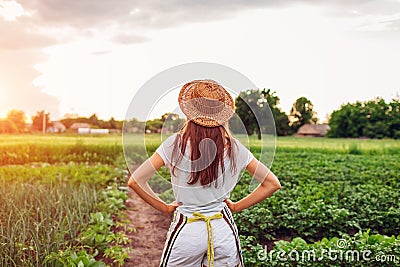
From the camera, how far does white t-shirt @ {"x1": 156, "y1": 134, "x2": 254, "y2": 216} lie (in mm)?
2025

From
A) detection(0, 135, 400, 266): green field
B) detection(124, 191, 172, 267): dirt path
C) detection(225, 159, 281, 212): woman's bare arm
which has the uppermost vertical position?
detection(225, 159, 281, 212): woman's bare arm

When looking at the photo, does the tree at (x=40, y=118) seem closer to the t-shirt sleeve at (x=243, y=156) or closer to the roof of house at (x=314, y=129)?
the roof of house at (x=314, y=129)

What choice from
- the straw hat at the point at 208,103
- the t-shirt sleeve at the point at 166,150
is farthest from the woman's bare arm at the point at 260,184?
the t-shirt sleeve at the point at 166,150

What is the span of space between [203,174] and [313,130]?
118ft

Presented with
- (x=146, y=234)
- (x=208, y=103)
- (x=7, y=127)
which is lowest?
(x=146, y=234)

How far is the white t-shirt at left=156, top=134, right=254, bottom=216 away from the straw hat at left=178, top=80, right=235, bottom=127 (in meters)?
0.12

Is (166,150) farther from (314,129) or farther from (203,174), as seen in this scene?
(314,129)

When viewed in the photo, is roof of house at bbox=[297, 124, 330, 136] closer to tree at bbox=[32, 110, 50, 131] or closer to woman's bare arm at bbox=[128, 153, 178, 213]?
tree at bbox=[32, 110, 50, 131]

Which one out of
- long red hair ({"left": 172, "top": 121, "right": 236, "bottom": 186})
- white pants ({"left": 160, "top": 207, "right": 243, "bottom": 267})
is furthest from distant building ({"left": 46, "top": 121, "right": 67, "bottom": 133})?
long red hair ({"left": 172, "top": 121, "right": 236, "bottom": 186})

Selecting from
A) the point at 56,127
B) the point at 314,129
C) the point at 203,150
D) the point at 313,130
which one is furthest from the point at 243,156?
the point at 314,129

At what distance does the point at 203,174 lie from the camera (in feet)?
6.66

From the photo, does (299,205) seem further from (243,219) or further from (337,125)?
(337,125)

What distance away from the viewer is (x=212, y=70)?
2020 mm

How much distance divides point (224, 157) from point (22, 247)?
221 centimetres
